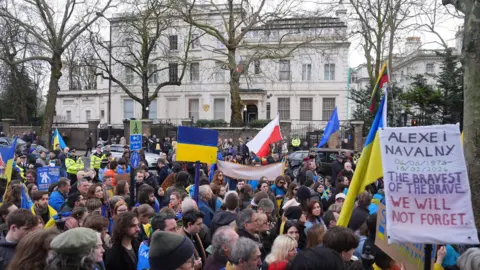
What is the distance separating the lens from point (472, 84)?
6.71 meters

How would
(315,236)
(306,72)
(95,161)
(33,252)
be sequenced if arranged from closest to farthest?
1. (33,252)
2. (315,236)
3. (95,161)
4. (306,72)

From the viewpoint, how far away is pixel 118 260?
4.42 meters

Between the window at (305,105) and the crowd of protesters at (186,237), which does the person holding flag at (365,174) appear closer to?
the crowd of protesters at (186,237)

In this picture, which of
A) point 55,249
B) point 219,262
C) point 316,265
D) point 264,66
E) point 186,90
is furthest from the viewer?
point 186,90

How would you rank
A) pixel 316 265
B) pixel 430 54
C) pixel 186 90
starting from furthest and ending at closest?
→ pixel 430 54 < pixel 186 90 < pixel 316 265

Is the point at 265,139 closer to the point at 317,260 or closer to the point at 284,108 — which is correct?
the point at 317,260

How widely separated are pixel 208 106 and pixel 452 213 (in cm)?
3963

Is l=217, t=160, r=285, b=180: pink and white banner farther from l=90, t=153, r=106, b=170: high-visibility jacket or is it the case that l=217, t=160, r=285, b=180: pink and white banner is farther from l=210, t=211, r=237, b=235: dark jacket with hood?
l=90, t=153, r=106, b=170: high-visibility jacket

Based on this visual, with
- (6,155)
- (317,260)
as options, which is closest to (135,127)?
(6,155)

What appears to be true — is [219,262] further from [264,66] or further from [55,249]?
[264,66]

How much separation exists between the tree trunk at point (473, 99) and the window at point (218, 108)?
1435 inches

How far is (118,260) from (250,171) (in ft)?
18.3

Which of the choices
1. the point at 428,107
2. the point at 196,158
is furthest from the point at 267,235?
the point at 428,107

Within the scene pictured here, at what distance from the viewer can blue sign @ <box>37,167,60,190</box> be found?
9.54m
